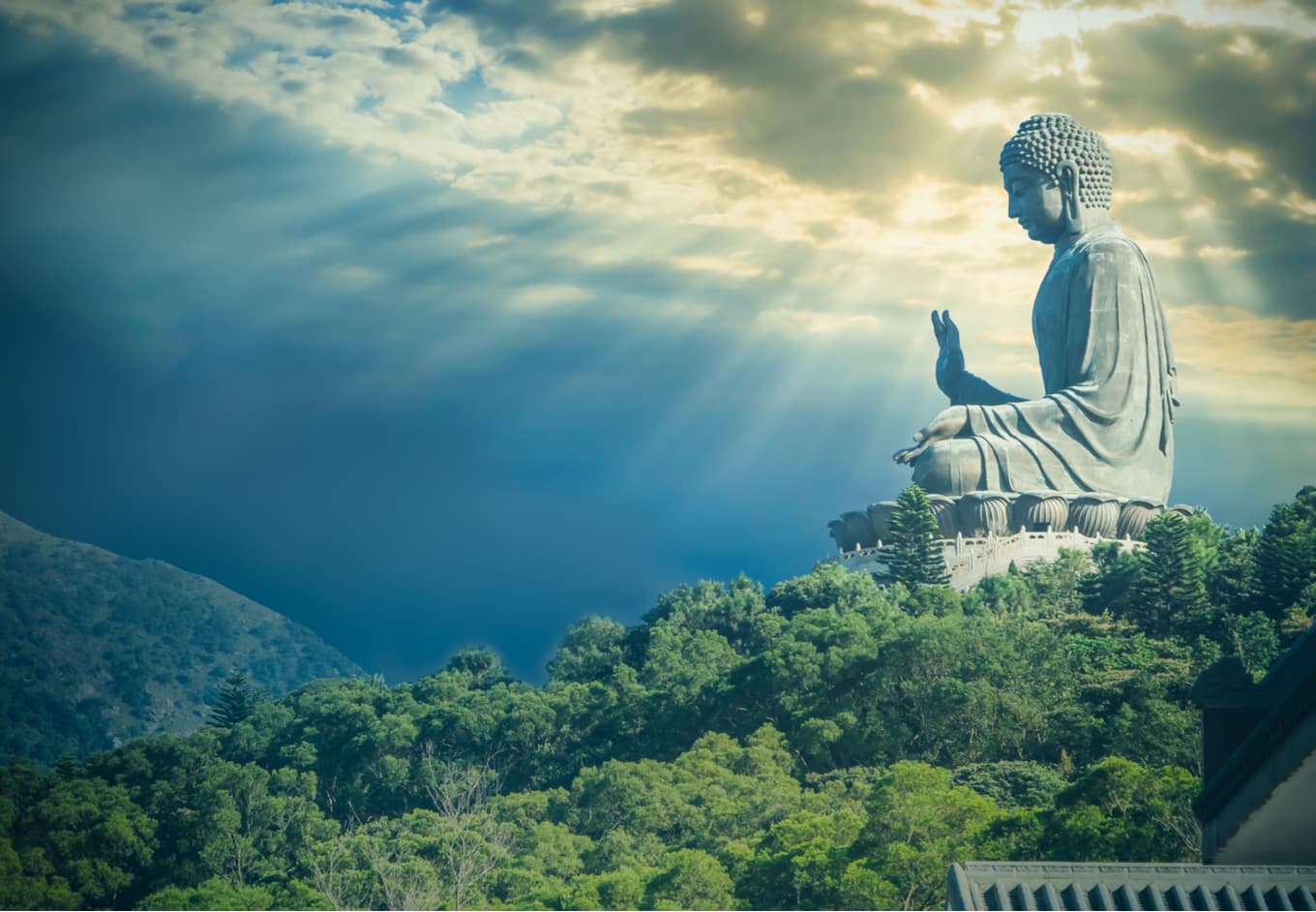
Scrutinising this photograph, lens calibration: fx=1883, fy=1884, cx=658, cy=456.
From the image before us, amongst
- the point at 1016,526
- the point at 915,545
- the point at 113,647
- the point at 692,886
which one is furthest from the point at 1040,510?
the point at 113,647

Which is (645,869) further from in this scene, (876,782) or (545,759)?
(545,759)

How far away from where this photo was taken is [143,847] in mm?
12500

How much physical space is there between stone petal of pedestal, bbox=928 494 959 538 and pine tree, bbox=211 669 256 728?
634 centimetres

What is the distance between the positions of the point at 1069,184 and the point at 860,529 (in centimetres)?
383

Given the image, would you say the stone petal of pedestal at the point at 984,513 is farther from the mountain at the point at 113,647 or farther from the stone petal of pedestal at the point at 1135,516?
the mountain at the point at 113,647

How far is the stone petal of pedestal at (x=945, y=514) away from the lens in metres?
17.3

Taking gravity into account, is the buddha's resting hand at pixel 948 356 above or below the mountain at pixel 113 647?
above

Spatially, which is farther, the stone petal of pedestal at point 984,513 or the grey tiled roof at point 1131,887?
the stone petal of pedestal at point 984,513

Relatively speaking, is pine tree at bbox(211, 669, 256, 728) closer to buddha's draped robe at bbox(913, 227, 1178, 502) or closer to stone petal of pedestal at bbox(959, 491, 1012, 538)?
buddha's draped robe at bbox(913, 227, 1178, 502)

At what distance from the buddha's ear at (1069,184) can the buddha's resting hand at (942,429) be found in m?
2.23

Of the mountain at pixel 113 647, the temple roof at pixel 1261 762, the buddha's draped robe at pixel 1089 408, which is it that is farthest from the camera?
the mountain at pixel 113 647

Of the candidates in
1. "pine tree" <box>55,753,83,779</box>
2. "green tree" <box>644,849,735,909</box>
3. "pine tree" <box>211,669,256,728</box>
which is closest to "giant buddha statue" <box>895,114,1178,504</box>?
"pine tree" <box>211,669,256,728</box>

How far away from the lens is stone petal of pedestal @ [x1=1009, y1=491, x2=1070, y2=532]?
17.2 metres

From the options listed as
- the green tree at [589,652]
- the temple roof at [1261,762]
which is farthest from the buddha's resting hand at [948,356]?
the temple roof at [1261,762]
